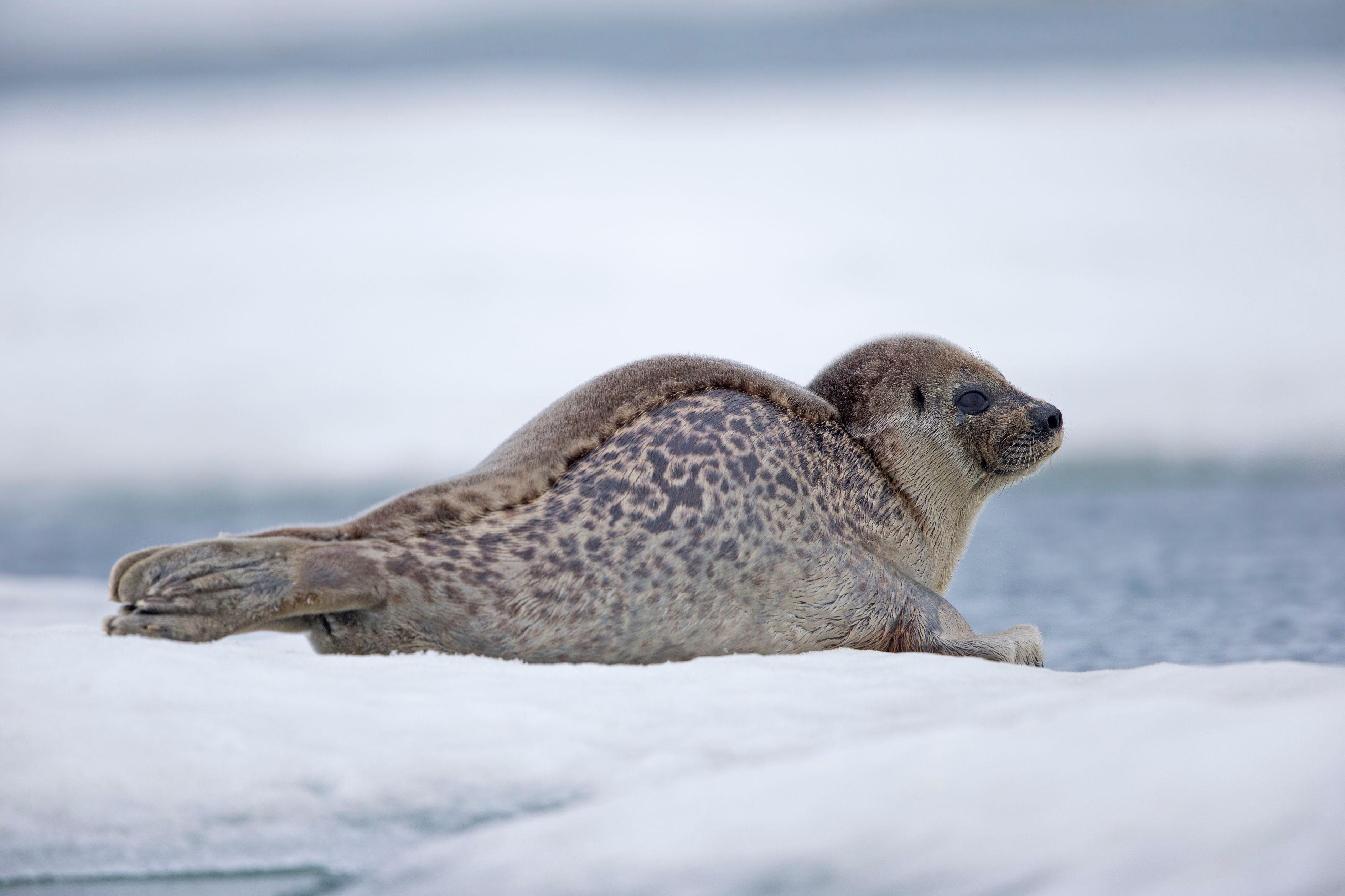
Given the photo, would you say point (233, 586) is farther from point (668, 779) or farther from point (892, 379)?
point (892, 379)

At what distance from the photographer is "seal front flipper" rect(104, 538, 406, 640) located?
324 centimetres

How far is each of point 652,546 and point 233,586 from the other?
3.41 feet

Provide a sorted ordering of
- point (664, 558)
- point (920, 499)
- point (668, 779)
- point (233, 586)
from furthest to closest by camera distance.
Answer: point (920, 499)
point (664, 558)
point (233, 586)
point (668, 779)

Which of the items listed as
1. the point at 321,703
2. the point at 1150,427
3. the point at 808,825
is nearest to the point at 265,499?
the point at 1150,427

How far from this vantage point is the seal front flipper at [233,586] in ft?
10.6

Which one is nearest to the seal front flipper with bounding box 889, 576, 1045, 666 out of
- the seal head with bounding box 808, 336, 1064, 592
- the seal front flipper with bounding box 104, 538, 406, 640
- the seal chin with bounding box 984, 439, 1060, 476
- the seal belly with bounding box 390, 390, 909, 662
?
the seal belly with bounding box 390, 390, 909, 662

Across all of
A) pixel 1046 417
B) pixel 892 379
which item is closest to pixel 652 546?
pixel 892 379

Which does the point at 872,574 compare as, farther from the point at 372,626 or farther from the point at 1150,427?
the point at 1150,427

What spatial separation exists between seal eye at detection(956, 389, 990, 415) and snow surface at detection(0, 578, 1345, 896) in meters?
1.33

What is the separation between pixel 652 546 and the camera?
3.54 metres

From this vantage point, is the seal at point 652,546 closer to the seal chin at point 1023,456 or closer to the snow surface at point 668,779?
the seal chin at point 1023,456

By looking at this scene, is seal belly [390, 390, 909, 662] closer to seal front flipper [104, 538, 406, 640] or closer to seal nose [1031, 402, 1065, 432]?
seal front flipper [104, 538, 406, 640]

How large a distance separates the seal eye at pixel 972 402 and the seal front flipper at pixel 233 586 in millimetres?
1905

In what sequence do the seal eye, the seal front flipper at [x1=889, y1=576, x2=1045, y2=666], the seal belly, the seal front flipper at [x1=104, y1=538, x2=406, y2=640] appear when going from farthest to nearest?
the seal eye, the seal front flipper at [x1=889, y1=576, x2=1045, y2=666], the seal belly, the seal front flipper at [x1=104, y1=538, x2=406, y2=640]
